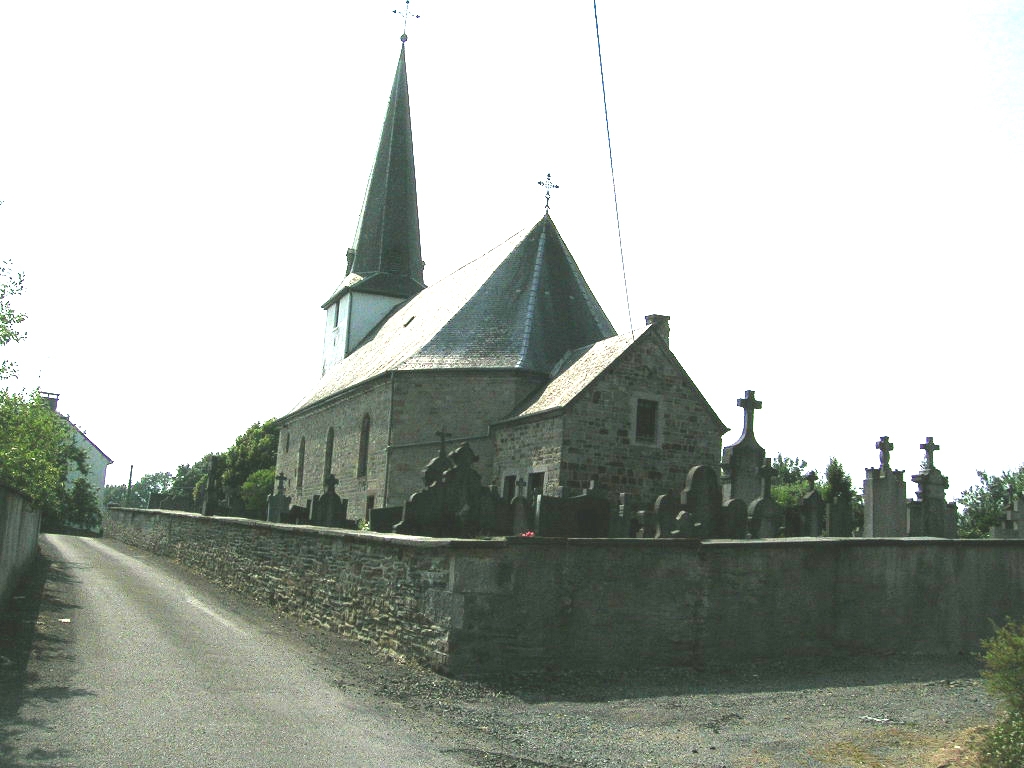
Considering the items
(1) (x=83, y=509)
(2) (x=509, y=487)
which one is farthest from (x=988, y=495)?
(1) (x=83, y=509)

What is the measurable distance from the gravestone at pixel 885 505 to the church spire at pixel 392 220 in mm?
27529

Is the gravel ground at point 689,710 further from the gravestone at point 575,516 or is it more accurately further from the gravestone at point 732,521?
the gravestone at point 575,516

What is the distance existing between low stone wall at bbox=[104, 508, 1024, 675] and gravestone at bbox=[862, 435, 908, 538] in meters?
5.59

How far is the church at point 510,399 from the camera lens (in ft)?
69.6

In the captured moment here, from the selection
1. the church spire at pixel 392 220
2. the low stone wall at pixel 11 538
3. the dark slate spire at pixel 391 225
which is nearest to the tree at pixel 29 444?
the low stone wall at pixel 11 538

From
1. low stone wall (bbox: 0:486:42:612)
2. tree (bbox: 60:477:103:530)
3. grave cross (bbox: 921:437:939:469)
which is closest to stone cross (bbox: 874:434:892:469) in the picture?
grave cross (bbox: 921:437:939:469)

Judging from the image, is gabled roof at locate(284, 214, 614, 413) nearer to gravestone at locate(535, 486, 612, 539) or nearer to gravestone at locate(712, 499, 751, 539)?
gravestone at locate(535, 486, 612, 539)

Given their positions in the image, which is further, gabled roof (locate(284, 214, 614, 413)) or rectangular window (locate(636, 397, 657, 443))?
gabled roof (locate(284, 214, 614, 413))

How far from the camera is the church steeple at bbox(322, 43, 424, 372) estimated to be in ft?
135

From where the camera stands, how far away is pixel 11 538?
14.0 m

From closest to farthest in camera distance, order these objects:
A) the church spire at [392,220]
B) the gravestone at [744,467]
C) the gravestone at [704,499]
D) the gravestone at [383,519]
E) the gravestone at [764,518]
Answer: the gravestone at [704,499] < the gravestone at [383,519] < the gravestone at [764,518] < the gravestone at [744,467] < the church spire at [392,220]

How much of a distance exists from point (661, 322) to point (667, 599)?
13.6 metres

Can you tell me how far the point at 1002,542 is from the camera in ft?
36.9

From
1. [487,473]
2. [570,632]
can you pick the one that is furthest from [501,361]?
[570,632]
